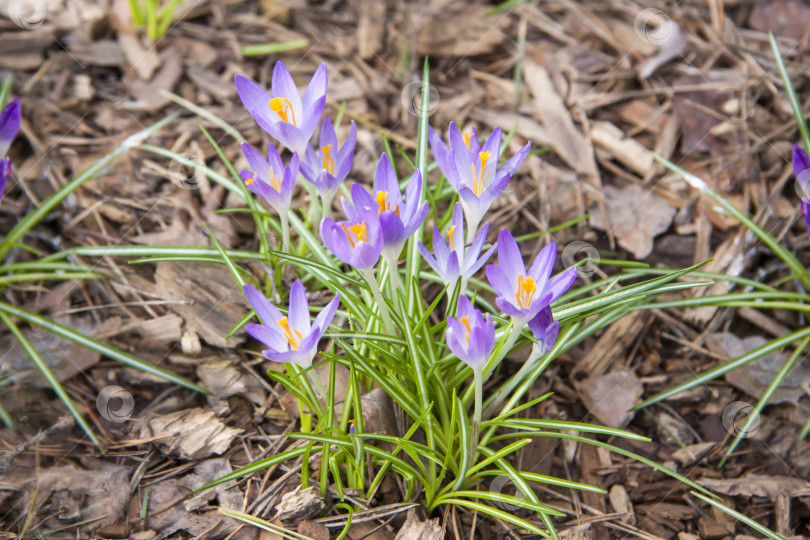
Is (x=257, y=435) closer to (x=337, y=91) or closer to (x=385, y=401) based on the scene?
(x=385, y=401)

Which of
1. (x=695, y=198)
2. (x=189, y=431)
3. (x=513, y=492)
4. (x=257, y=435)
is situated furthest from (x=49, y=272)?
(x=695, y=198)

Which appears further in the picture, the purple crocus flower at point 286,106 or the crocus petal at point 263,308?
the purple crocus flower at point 286,106

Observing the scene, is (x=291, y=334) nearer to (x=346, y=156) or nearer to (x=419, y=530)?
(x=346, y=156)

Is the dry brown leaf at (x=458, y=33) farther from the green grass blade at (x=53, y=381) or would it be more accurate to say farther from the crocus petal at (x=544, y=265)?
the green grass blade at (x=53, y=381)

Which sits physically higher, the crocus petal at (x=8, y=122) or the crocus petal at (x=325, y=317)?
the crocus petal at (x=8, y=122)

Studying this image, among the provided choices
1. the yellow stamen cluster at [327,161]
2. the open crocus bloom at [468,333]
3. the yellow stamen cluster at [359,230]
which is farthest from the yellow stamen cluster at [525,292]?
the yellow stamen cluster at [327,161]

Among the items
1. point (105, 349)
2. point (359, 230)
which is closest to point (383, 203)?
point (359, 230)

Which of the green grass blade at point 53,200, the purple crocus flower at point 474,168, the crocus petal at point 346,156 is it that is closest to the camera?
the purple crocus flower at point 474,168

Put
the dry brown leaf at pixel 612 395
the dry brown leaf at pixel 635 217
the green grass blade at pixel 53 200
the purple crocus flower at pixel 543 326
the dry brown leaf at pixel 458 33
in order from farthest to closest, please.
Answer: the dry brown leaf at pixel 458 33
the dry brown leaf at pixel 635 217
the green grass blade at pixel 53 200
the dry brown leaf at pixel 612 395
the purple crocus flower at pixel 543 326
